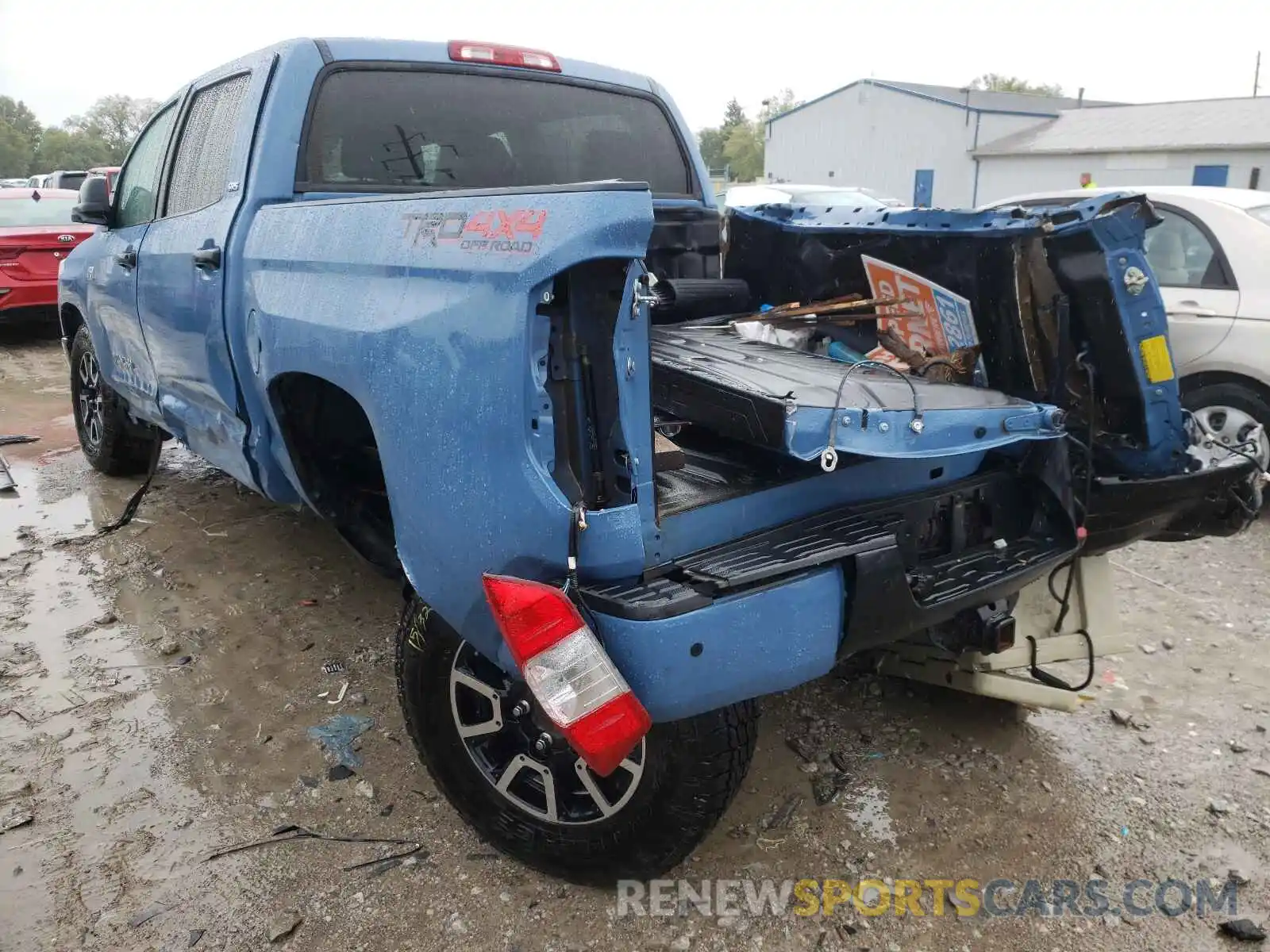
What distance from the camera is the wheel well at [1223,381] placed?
16.5ft

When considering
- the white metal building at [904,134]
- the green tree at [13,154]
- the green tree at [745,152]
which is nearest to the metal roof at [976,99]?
the white metal building at [904,134]

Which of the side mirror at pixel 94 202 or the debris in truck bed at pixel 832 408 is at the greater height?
the side mirror at pixel 94 202

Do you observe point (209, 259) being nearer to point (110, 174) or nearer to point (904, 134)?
point (110, 174)

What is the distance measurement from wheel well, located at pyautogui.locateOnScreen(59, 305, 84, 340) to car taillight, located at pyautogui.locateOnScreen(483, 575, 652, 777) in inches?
196

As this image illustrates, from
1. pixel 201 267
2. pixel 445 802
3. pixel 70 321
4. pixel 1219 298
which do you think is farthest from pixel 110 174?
pixel 1219 298

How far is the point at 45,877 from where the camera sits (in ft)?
8.34

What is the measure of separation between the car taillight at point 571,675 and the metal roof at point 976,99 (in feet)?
107

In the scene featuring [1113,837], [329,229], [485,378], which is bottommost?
[1113,837]

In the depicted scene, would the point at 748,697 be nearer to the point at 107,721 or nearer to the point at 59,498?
the point at 107,721

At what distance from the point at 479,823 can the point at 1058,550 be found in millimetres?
1735

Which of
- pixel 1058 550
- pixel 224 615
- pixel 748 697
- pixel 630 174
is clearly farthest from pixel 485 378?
pixel 224 615

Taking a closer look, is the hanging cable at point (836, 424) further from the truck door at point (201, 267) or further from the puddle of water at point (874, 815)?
the truck door at point (201, 267)

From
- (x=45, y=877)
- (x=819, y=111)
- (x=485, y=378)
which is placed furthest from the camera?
(x=819, y=111)

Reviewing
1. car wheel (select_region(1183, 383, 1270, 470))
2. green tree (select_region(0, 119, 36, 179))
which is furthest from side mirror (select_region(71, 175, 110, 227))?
green tree (select_region(0, 119, 36, 179))
